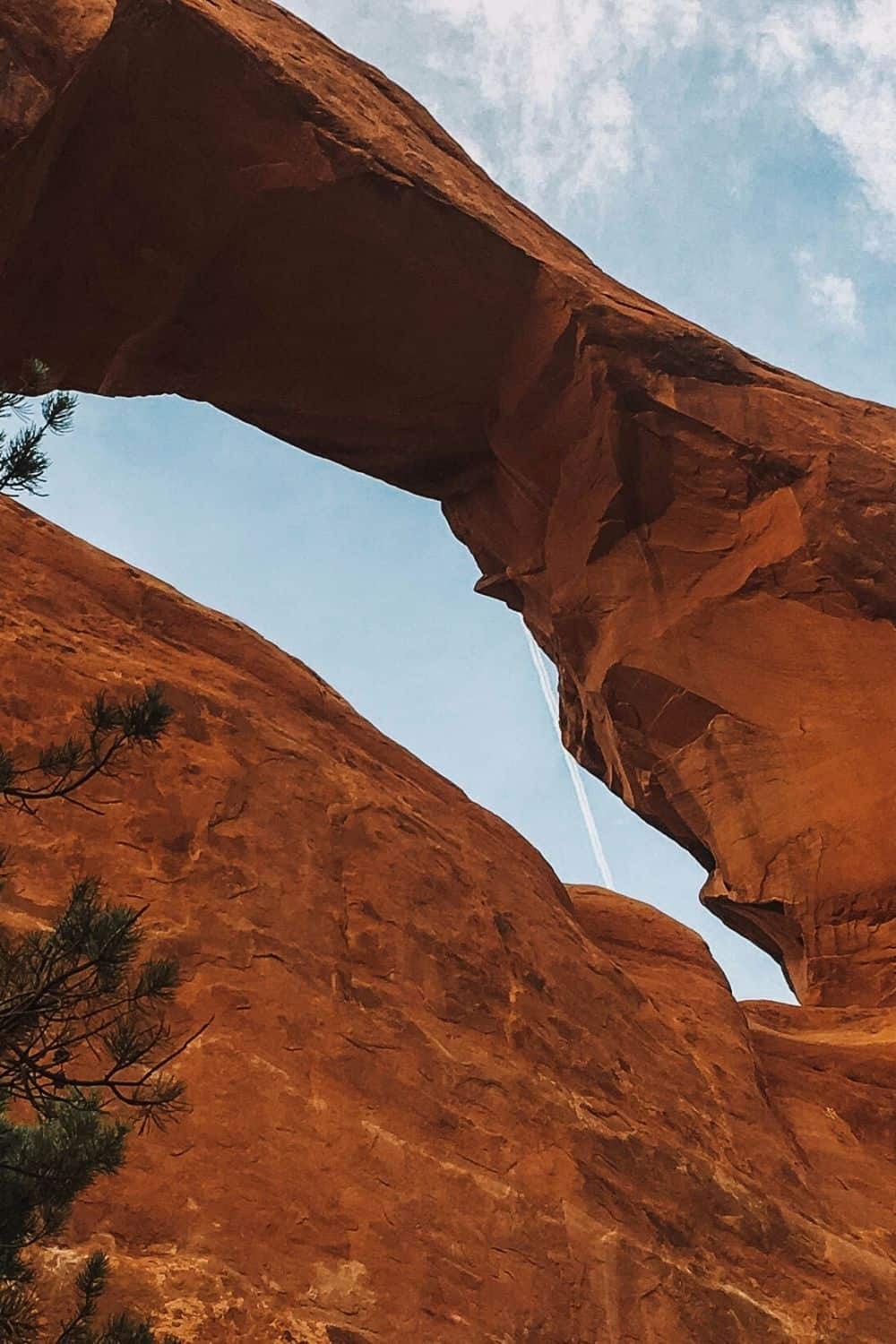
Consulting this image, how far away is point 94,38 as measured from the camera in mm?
9703

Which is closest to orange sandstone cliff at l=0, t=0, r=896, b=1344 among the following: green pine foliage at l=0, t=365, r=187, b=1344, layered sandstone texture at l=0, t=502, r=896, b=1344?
layered sandstone texture at l=0, t=502, r=896, b=1344

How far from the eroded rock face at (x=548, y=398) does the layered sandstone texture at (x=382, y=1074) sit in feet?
15.4

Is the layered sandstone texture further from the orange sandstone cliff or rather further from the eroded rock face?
the eroded rock face

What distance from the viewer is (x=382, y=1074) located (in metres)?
7.43

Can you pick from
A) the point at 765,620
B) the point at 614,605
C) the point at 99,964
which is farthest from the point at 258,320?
the point at 99,964

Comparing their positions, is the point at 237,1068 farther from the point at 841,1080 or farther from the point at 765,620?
the point at 765,620

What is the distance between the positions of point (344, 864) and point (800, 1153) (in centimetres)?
395

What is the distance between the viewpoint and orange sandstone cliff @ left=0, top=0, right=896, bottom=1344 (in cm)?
696

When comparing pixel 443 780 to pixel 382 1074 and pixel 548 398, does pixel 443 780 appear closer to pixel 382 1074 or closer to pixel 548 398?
pixel 382 1074

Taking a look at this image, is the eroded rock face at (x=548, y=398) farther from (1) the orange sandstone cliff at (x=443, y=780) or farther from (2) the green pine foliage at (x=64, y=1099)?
(2) the green pine foliage at (x=64, y=1099)

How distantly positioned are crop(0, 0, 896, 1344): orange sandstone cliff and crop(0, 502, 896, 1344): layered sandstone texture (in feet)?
0.09

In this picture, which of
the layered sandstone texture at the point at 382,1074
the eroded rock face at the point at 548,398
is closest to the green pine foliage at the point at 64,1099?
the layered sandstone texture at the point at 382,1074

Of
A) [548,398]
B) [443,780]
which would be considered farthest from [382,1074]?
[548,398]

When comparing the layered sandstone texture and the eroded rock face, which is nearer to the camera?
the layered sandstone texture
